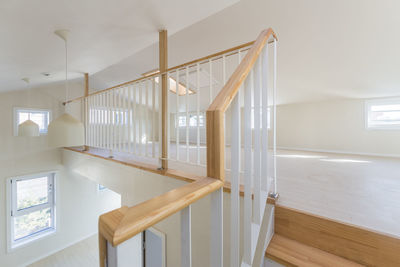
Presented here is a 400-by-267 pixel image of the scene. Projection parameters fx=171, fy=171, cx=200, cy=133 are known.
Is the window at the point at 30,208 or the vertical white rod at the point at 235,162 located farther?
the window at the point at 30,208

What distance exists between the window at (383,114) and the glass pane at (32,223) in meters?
7.64

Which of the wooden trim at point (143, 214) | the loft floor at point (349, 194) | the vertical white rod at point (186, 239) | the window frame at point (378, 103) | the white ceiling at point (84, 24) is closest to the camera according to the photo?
the wooden trim at point (143, 214)

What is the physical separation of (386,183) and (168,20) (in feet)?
9.17

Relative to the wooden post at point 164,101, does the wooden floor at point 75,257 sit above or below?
below

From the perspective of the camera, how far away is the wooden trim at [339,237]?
2.93 feet

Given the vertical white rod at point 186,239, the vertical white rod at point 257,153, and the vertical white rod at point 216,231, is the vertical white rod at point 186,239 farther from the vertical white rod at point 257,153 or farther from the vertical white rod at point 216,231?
the vertical white rod at point 257,153

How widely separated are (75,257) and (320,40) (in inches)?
258

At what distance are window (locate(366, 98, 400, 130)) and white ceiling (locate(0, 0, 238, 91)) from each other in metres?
3.68

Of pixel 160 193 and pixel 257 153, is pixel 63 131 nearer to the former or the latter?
pixel 160 193

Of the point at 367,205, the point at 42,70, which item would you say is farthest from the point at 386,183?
the point at 42,70

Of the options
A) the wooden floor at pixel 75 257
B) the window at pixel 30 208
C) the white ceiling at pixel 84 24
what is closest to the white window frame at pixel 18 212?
the window at pixel 30 208

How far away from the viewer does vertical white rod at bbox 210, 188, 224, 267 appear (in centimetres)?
56

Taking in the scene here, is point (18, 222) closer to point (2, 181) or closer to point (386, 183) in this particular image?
point (2, 181)

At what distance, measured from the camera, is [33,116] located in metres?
4.26
